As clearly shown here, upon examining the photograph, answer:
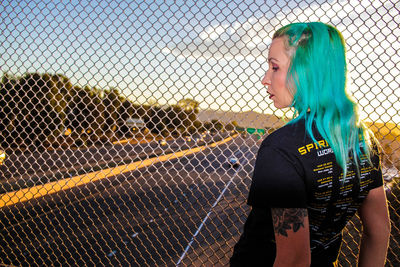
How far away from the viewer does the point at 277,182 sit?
865mm

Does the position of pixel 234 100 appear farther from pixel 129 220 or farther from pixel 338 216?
pixel 129 220

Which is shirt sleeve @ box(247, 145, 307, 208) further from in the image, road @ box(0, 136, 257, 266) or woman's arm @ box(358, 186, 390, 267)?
road @ box(0, 136, 257, 266)

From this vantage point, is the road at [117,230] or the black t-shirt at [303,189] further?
the road at [117,230]

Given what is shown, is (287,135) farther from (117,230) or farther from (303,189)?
(117,230)

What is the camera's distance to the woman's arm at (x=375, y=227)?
1147mm

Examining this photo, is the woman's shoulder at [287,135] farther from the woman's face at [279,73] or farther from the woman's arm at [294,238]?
the woman's arm at [294,238]

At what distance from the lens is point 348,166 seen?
995mm

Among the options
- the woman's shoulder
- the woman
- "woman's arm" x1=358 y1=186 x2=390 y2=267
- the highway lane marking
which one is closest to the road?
the highway lane marking

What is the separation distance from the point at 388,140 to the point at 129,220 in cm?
1549

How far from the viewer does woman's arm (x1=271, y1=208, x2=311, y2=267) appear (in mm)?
904

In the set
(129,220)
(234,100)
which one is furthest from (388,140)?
(129,220)

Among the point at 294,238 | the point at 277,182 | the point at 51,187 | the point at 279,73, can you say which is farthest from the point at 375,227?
the point at 51,187

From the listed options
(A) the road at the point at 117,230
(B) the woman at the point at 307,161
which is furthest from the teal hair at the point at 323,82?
(A) the road at the point at 117,230

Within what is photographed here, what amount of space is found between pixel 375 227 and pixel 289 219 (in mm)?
556
